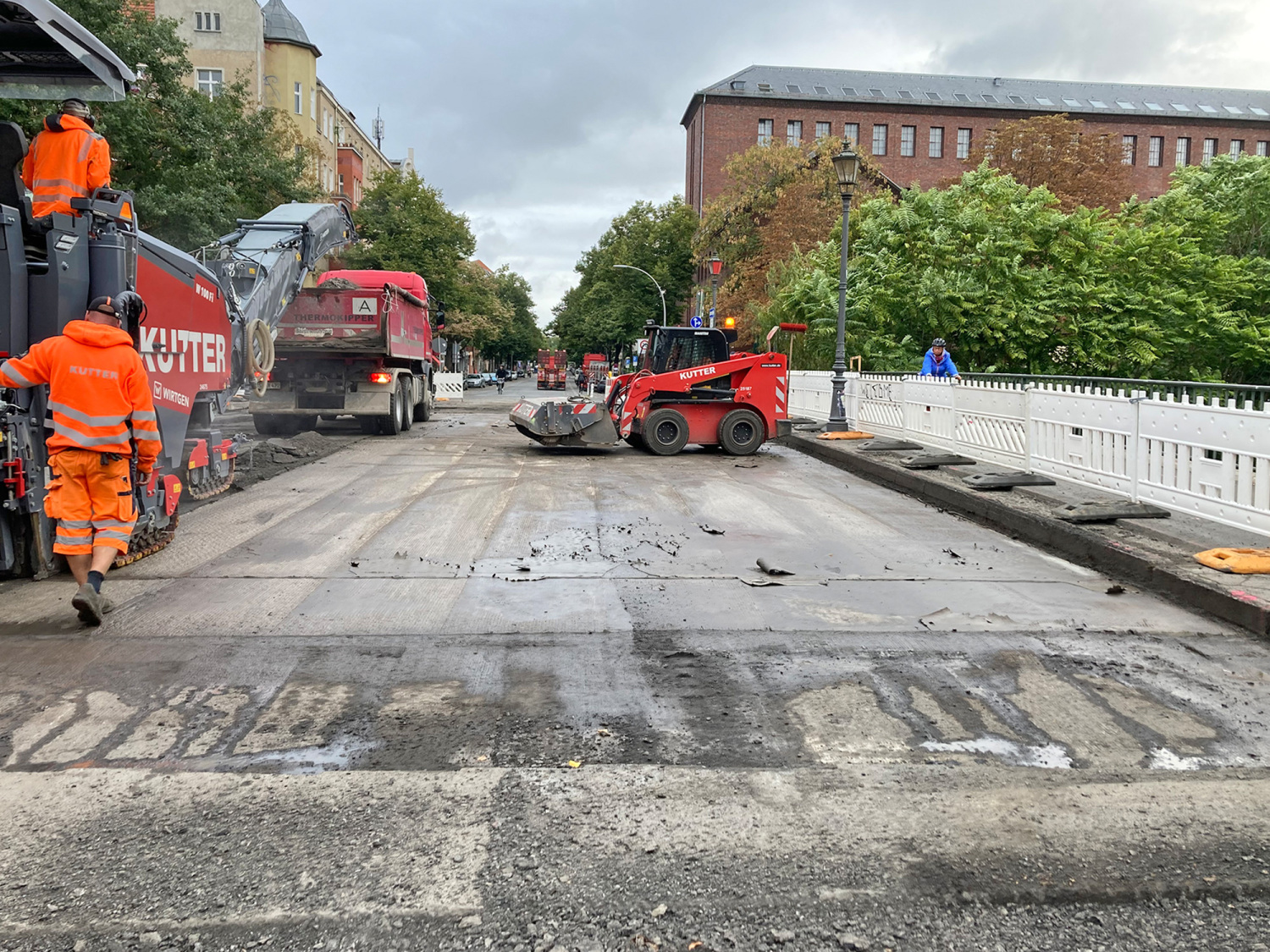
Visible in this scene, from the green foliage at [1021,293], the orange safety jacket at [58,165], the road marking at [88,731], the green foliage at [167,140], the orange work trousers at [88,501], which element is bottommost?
the road marking at [88,731]

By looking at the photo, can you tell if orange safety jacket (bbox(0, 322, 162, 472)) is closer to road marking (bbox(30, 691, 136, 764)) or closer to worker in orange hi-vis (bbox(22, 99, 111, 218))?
worker in orange hi-vis (bbox(22, 99, 111, 218))

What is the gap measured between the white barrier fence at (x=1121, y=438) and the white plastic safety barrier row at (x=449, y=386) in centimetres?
2672

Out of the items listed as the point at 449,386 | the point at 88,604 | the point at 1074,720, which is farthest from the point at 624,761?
the point at 449,386

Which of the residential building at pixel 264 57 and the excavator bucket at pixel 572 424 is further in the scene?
the residential building at pixel 264 57

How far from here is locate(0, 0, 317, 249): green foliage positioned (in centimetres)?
2469

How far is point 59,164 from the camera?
22.5ft

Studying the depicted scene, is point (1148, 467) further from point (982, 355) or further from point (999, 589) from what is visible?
point (982, 355)

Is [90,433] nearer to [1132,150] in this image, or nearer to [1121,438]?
[1121,438]

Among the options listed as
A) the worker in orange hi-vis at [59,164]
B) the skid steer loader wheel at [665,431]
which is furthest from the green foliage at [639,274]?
the worker in orange hi-vis at [59,164]

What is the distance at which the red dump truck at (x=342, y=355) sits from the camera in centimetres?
1831

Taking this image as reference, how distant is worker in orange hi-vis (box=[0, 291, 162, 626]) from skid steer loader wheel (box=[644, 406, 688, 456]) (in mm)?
10896

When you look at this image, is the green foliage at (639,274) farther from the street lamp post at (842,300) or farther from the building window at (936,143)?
the street lamp post at (842,300)

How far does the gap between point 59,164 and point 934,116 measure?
242ft

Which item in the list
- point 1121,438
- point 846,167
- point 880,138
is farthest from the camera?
point 880,138
